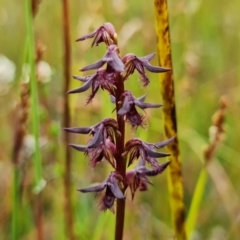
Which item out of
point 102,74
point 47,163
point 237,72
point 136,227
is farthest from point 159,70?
point 237,72

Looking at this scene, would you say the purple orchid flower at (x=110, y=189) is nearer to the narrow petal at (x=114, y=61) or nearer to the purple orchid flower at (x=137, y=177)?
the purple orchid flower at (x=137, y=177)

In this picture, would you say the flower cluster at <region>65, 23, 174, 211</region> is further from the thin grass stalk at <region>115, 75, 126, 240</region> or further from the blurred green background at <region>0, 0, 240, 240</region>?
the blurred green background at <region>0, 0, 240, 240</region>

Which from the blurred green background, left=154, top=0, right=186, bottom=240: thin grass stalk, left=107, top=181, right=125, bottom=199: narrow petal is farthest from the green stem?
left=107, top=181, right=125, bottom=199: narrow petal

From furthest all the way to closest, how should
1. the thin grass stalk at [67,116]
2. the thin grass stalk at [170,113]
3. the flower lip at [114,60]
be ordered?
the thin grass stalk at [67,116] < the thin grass stalk at [170,113] < the flower lip at [114,60]

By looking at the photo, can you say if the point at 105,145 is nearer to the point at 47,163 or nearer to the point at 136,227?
the point at 136,227

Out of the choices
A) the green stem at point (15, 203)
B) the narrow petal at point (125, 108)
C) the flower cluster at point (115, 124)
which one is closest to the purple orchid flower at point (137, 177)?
the flower cluster at point (115, 124)

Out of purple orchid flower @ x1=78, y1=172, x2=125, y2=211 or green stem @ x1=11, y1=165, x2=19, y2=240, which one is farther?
green stem @ x1=11, y1=165, x2=19, y2=240
